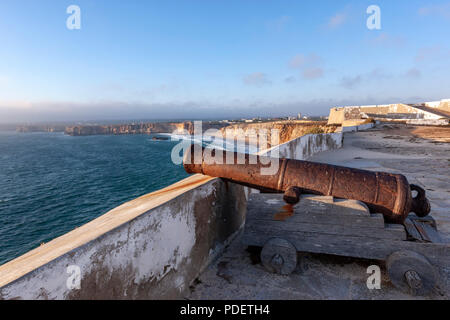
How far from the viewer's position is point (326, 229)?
2197mm

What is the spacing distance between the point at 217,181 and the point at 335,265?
4.54 feet

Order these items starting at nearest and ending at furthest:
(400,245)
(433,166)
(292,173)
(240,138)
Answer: (400,245), (292,173), (433,166), (240,138)

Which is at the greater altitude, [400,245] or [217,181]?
[217,181]

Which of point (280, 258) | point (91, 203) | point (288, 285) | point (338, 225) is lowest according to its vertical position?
point (91, 203)

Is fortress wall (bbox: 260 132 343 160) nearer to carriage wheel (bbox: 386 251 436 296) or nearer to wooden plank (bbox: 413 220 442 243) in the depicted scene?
wooden plank (bbox: 413 220 442 243)

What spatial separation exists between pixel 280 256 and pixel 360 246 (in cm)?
68

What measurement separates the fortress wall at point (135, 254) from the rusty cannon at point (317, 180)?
0.27 metres

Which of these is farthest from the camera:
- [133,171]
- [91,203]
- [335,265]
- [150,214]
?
[133,171]

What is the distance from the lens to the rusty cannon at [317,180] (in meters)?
2.22

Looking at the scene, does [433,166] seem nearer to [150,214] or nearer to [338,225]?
[338,225]

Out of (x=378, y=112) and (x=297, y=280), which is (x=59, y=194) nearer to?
(x=297, y=280)

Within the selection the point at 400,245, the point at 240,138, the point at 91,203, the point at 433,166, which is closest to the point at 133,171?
the point at 91,203

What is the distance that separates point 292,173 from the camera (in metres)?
2.51

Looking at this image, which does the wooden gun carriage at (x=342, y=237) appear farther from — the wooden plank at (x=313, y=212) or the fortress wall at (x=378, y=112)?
the fortress wall at (x=378, y=112)
